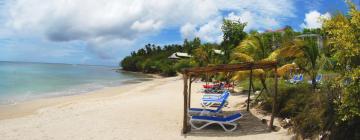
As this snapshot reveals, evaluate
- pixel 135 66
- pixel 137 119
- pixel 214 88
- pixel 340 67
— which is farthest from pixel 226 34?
pixel 135 66

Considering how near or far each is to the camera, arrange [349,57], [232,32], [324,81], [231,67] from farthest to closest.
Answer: [232,32] < [231,67] < [324,81] < [349,57]

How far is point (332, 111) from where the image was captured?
24.3 ft

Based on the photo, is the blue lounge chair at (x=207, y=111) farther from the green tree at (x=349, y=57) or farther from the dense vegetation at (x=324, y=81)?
the green tree at (x=349, y=57)

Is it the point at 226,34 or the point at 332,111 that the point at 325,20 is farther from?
the point at 226,34

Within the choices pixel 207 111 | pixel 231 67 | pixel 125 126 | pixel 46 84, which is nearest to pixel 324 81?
pixel 231 67

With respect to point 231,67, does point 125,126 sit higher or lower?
lower

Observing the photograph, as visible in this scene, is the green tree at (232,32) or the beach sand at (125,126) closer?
the beach sand at (125,126)

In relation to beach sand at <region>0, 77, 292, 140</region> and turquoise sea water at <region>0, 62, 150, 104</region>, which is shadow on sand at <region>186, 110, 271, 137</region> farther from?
turquoise sea water at <region>0, 62, 150, 104</region>

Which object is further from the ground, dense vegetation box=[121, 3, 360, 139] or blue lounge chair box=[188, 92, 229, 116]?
dense vegetation box=[121, 3, 360, 139]

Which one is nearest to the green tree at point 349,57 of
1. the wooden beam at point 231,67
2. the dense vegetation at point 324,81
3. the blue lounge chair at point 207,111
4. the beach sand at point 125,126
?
the dense vegetation at point 324,81

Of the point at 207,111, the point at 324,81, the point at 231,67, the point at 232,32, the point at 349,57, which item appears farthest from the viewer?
the point at 232,32

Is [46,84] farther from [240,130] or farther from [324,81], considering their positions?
[324,81]

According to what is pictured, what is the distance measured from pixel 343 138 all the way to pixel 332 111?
25.8 inches

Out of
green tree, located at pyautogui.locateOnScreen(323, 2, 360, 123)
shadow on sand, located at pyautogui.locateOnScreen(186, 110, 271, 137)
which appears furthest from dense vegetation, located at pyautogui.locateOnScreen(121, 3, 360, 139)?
shadow on sand, located at pyautogui.locateOnScreen(186, 110, 271, 137)
